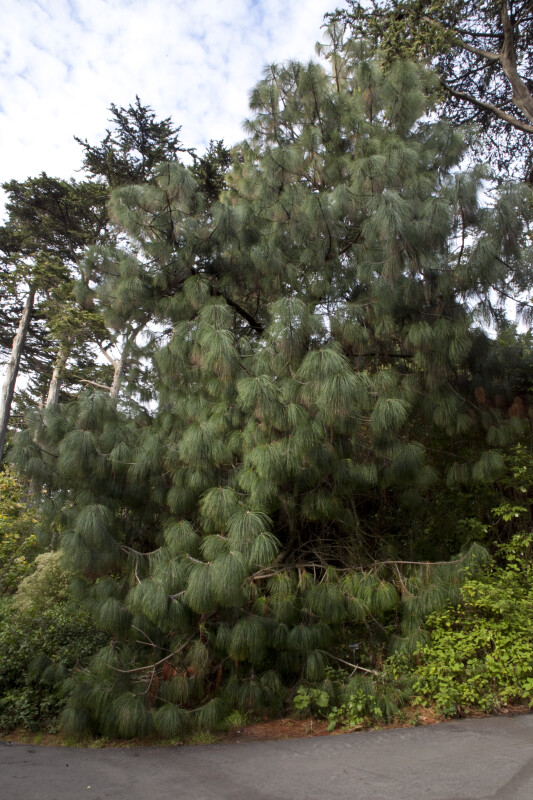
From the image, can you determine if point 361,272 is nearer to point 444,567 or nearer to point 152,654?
point 444,567

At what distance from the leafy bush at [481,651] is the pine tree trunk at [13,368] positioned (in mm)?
11695

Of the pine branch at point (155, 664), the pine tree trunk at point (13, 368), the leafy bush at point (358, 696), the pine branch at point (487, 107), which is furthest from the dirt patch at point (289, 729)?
the pine tree trunk at point (13, 368)

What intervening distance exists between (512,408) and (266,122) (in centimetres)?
440

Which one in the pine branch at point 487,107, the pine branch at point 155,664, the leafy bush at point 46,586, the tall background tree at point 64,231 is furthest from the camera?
the tall background tree at point 64,231

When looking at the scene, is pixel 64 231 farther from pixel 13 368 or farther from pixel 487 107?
pixel 487 107

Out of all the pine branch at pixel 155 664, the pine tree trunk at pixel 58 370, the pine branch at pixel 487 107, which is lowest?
the pine branch at pixel 155 664

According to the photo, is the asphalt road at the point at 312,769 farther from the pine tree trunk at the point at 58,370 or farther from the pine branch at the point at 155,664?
the pine tree trunk at the point at 58,370

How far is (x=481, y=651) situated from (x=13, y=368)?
12456 millimetres

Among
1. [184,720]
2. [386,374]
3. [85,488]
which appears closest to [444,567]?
[386,374]

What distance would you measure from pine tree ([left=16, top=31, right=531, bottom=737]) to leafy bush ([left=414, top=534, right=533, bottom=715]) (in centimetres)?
28

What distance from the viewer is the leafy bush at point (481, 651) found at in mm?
4098

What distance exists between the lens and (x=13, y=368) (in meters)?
13.5

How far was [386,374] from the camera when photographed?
4590mm

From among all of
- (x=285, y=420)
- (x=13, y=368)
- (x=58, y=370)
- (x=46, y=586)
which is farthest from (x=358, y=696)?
(x=13, y=368)
